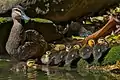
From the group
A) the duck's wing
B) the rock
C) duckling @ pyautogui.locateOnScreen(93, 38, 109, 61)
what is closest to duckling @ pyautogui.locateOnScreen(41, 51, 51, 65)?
the duck's wing

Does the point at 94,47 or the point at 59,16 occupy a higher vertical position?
the point at 59,16

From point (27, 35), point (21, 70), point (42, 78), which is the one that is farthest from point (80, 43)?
point (42, 78)

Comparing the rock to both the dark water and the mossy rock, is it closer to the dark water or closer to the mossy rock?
the dark water

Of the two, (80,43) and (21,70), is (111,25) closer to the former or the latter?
(80,43)

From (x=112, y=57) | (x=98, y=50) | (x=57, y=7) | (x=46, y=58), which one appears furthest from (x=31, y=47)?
(x=57, y=7)

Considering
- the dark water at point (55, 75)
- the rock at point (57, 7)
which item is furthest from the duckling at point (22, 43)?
the rock at point (57, 7)

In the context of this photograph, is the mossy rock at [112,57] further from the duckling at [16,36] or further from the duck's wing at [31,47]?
the duckling at [16,36]
